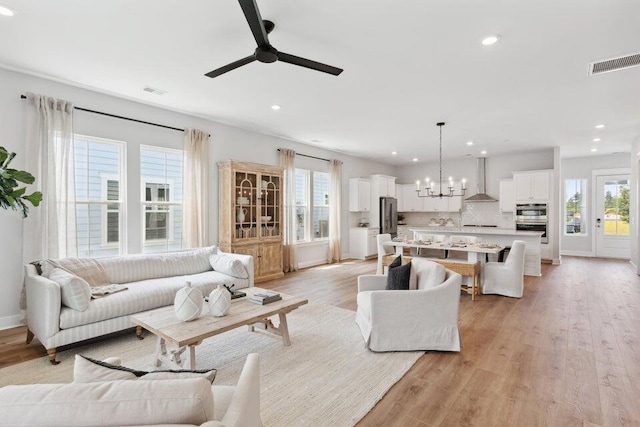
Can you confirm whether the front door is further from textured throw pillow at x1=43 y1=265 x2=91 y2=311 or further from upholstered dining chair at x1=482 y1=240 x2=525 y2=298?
textured throw pillow at x1=43 y1=265 x2=91 y2=311

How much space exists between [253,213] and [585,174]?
9308 millimetres

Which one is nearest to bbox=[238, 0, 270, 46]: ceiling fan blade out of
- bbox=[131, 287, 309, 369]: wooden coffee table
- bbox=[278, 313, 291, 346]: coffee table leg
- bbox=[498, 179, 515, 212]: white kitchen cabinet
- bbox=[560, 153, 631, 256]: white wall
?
bbox=[131, 287, 309, 369]: wooden coffee table

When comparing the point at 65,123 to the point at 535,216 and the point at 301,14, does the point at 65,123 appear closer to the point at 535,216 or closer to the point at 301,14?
the point at 301,14

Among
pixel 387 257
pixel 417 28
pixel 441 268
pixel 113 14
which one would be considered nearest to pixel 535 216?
pixel 387 257

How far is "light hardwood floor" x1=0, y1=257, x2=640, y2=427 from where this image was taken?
2105 mm

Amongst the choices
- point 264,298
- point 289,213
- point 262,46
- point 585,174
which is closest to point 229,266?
point 264,298

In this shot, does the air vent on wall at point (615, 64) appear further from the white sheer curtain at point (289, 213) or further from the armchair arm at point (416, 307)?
the white sheer curtain at point (289, 213)

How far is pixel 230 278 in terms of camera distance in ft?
14.0

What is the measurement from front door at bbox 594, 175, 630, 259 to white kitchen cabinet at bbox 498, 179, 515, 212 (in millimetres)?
2547

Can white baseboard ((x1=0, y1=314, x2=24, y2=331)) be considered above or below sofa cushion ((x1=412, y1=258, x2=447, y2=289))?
below

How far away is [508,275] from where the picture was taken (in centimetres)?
491

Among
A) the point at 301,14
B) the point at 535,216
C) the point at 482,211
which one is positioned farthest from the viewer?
the point at 482,211

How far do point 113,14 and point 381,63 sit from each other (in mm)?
2430

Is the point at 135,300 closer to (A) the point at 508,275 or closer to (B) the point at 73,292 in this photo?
(B) the point at 73,292
